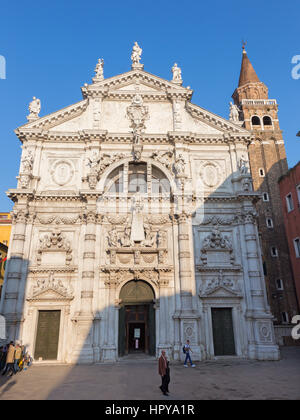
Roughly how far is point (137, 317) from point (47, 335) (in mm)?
5890

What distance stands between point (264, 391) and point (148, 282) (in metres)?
10.5

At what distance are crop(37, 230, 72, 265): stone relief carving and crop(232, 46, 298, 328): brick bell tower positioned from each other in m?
20.4

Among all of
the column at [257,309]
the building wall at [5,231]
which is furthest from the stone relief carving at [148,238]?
the building wall at [5,231]

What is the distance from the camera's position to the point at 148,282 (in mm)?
20375

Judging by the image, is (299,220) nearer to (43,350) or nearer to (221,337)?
(221,337)

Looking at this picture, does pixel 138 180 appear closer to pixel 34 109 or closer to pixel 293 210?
pixel 34 109

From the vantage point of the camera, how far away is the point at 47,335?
19172mm

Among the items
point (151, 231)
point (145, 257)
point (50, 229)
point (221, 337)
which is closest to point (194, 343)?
point (221, 337)

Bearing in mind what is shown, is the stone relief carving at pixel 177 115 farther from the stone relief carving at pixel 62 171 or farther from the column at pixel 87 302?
the column at pixel 87 302

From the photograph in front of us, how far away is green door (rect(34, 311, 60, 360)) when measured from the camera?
18.8m

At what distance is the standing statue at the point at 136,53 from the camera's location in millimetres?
26722

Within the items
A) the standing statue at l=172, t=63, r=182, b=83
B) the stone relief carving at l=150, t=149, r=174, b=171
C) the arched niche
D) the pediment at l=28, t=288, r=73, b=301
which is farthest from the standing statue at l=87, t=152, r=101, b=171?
the standing statue at l=172, t=63, r=182, b=83

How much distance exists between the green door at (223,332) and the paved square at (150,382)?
1.92 metres
